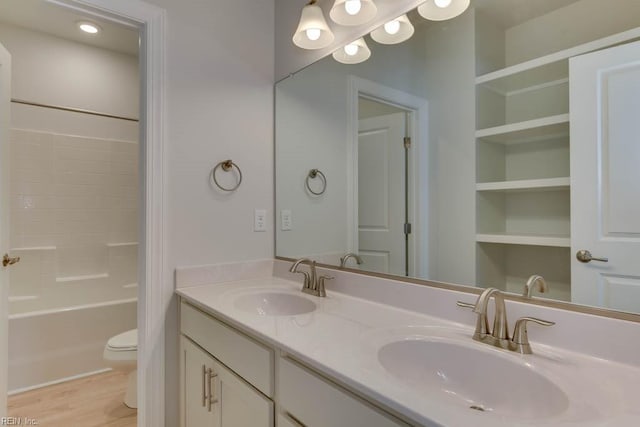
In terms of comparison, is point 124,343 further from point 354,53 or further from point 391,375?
point 354,53

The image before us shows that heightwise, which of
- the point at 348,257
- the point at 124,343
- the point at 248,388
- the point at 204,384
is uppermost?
the point at 348,257

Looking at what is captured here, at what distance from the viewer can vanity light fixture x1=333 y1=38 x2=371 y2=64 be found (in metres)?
1.43

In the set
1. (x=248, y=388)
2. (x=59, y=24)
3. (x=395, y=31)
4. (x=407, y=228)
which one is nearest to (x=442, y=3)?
(x=395, y=31)

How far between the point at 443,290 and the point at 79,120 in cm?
284

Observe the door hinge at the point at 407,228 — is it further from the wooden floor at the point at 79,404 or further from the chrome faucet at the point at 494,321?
the wooden floor at the point at 79,404

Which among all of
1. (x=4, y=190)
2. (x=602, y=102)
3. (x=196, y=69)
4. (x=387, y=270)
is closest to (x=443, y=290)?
(x=387, y=270)

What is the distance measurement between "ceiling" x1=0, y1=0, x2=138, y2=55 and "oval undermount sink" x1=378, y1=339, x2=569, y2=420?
2166mm

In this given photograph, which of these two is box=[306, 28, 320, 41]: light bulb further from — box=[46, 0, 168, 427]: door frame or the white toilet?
the white toilet

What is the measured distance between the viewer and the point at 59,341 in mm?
2303

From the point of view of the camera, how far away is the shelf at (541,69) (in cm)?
82

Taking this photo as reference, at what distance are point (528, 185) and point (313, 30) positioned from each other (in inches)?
42.4

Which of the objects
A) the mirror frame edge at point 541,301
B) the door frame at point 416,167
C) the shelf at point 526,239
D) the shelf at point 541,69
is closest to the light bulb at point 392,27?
the door frame at point 416,167

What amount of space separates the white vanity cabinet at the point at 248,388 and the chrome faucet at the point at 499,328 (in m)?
0.39

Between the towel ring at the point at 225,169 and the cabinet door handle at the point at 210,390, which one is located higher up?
the towel ring at the point at 225,169
